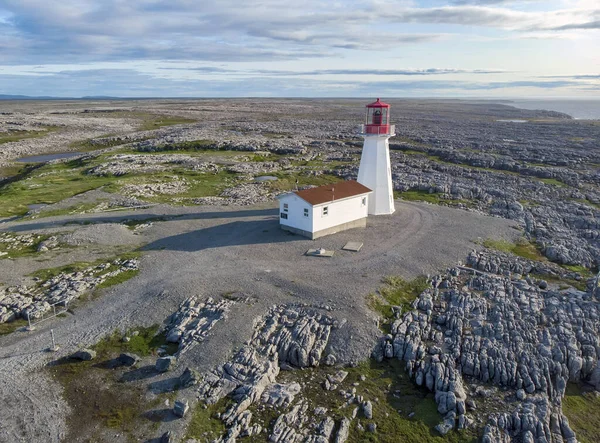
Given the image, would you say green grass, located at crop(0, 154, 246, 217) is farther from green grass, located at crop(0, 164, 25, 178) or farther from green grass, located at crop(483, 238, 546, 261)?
green grass, located at crop(483, 238, 546, 261)

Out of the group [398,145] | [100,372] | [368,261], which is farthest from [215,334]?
[398,145]

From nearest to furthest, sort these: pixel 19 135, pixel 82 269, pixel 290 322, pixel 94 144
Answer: pixel 290 322 → pixel 82 269 → pixel 94 144 → pixel 19 135

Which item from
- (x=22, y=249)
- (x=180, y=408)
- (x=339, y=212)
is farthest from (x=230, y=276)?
(x=22, y=249)

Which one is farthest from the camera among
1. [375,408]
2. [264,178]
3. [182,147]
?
[182,147]

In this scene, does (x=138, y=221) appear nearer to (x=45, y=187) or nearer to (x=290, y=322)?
(x=290, y=322)

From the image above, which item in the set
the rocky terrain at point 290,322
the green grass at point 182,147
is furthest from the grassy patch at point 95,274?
the green grass at point 182,147

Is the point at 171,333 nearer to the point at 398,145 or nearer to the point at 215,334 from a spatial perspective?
the point at 215,334

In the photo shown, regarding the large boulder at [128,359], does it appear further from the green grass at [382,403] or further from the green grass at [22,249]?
the green grass at [22,249]
